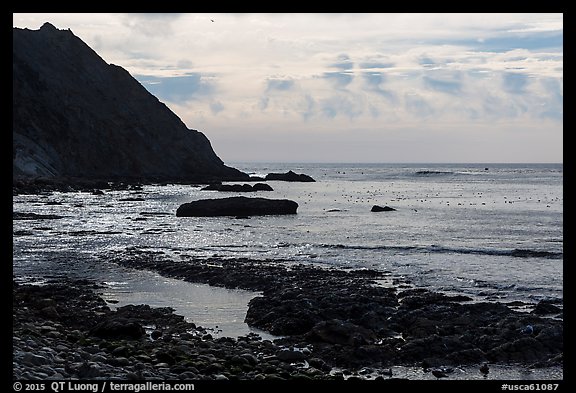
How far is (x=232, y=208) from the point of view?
4512 centimetres

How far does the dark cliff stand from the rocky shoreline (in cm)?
7850

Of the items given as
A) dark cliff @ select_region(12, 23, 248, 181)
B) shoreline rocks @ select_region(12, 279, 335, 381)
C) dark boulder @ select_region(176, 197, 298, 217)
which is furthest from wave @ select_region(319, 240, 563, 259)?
dark cliff @ select_region(12, 23, 248, 181)

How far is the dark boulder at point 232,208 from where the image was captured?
4472 cm

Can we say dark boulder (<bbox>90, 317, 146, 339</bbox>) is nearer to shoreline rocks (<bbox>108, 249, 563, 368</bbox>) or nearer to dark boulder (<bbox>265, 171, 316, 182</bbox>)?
shoreline rocks (<bbox>108, 249, 563, 368</bbox>)

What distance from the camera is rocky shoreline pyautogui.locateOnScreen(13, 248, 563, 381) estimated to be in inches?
393

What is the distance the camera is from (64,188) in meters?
72.4

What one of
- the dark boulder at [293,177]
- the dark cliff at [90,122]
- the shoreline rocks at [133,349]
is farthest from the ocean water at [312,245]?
the dark boulder at [293,177]

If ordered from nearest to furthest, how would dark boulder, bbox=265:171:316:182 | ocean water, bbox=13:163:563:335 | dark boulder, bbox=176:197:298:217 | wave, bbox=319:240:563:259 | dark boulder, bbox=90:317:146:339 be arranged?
dark boulder, bbox=90:317:146:339 < ocean water, bbox=13:163:563:335 < wave, bbox=319:240:563:259 < dark boulder, bbox=176:197:298:217 < dark boulder, bbox=265:171:316:182

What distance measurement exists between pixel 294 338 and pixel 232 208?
32697 millimetres

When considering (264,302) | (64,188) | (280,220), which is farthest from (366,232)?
(64,188)

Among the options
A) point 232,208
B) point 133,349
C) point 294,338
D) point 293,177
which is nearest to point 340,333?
point 294,338

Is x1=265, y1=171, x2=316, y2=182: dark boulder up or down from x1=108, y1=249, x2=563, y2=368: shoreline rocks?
up
